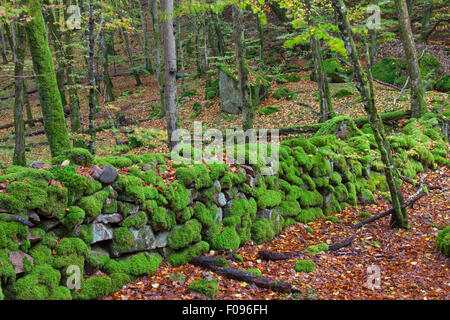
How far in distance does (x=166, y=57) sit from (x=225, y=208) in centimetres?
342

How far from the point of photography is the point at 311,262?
5.05 m

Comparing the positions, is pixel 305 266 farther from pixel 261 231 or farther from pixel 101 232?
pixel 101 232

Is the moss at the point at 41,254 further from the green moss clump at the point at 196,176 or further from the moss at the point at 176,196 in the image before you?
the green moss clump at the point at 196,176

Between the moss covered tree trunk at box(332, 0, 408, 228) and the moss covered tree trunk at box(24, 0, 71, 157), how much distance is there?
17.5 feet

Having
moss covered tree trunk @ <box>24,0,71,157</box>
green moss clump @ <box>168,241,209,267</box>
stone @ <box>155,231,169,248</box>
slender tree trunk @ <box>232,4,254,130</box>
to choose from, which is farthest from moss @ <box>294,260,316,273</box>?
slender tree trunk @ <box>232,4,254,130</box>

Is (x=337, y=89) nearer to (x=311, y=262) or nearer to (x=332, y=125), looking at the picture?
(x=332, y=125)

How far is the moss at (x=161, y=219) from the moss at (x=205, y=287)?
0.89 m

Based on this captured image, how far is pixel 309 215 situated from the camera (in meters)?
7.05

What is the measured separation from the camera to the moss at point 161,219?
454 cm

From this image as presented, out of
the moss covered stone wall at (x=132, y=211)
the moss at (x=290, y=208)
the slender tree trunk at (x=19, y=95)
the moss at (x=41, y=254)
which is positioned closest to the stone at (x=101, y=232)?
the moss covered stone wall at (x=132, y=211)

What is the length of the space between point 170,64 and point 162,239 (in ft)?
12.6

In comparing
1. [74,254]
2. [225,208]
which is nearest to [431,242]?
[225,208]

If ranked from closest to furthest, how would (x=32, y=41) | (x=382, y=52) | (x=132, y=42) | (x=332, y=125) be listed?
(x=32, y=41) → (x=332, y=125) → (x=382, y=52) → (x=132, y=42)

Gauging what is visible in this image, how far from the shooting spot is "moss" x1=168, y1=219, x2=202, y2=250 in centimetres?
478
